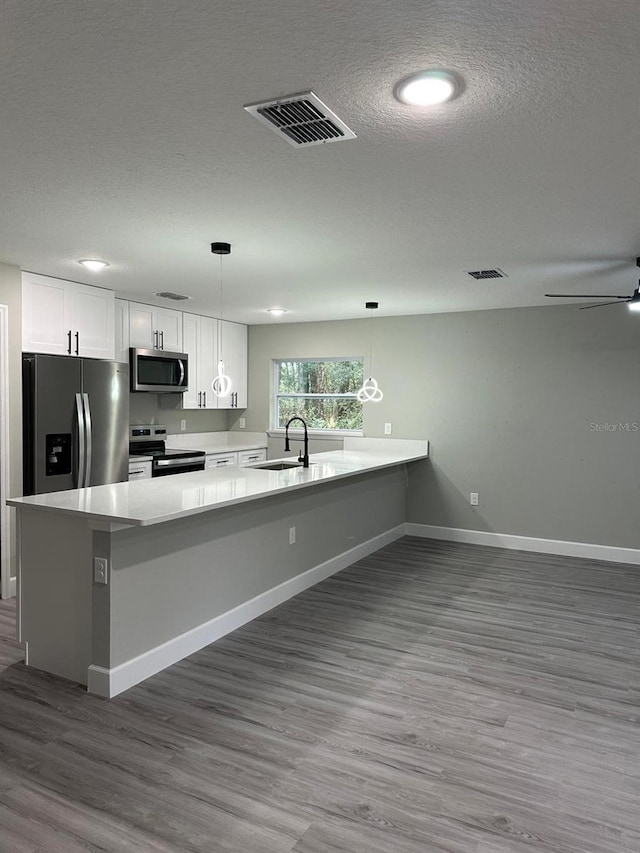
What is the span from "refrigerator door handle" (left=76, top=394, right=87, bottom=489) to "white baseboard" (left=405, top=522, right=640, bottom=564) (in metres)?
→ 3.40

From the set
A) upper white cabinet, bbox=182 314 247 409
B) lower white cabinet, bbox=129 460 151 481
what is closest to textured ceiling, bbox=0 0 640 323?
lower white cabinet, bbox=129 460 151 481

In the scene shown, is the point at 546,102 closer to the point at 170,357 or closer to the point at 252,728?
the point at 252,728

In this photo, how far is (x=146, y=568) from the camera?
3035 millimetres

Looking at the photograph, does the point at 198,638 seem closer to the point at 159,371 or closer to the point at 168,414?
the point at 159,371

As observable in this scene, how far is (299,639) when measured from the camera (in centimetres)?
354

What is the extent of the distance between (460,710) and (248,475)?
6.81ft

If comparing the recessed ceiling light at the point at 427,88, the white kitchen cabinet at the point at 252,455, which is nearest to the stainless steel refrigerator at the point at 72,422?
the white kitchen cabinet at the point at 252,455

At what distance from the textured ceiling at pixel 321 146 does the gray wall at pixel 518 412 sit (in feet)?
4.96

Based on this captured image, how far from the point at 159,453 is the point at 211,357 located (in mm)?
1404

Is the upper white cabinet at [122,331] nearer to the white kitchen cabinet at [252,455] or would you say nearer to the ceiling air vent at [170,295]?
the ceiling air vent at [170,295]

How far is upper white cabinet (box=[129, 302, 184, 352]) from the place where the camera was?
564 cm

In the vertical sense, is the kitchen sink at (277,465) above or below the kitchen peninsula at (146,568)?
above

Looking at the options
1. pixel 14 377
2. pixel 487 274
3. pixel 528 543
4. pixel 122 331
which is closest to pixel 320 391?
pixel 122 331

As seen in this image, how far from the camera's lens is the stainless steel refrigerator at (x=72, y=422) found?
14.3ft
